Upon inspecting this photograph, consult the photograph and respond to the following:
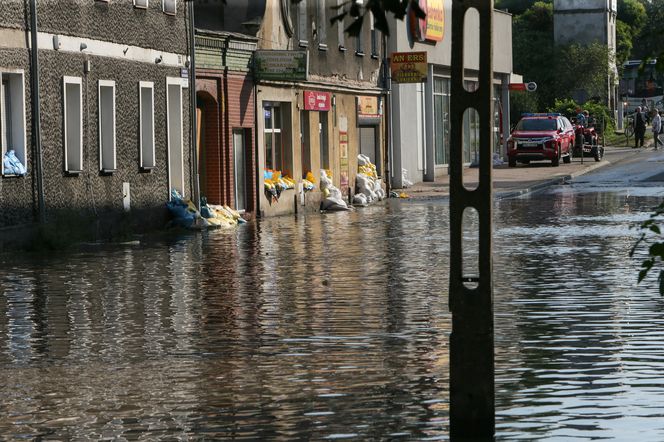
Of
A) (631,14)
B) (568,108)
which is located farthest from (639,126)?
(631,14)

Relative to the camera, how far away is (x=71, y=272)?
2109cm

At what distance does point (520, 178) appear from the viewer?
2111 inches

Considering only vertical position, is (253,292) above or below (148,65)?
below

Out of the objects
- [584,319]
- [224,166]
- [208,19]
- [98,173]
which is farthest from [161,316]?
[208,19]

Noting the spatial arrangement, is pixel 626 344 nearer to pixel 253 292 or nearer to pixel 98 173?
pixel 253 292

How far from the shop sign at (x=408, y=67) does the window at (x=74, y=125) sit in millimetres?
19260

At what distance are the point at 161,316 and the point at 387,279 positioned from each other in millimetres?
4324

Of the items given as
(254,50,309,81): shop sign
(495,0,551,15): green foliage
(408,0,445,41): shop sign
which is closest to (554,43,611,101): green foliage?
(408,0,445,41): shop sign

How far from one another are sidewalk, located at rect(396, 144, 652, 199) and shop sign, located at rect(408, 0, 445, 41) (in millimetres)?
4450

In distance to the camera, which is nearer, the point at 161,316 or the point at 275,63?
the point at 161,316

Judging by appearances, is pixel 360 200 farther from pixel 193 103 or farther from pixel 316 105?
pixel 193 103

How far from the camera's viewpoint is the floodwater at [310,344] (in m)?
9.43

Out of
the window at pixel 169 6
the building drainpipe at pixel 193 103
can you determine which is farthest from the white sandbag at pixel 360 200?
the window at pixel 169 6

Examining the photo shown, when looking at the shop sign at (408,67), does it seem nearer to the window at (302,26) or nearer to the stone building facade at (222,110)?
the window at (302,26)
